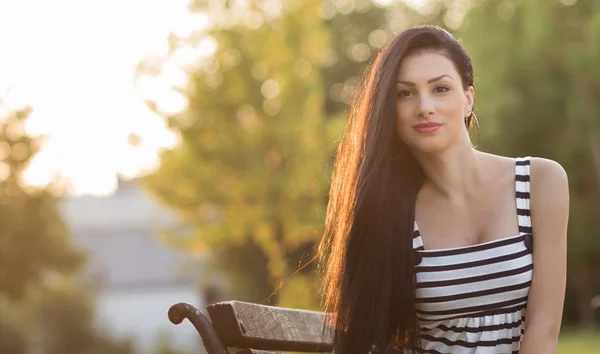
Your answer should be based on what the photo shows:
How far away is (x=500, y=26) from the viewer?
74.0ft

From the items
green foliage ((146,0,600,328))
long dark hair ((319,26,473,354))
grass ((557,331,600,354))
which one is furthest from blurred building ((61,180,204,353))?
long dark hair ((319,26,473,354))

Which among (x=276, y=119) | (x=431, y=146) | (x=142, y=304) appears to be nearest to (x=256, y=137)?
(x=276, y=119)

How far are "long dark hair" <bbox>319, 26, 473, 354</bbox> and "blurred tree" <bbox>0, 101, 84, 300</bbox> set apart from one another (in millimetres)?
25309

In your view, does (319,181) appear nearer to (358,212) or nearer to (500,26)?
(500,26)

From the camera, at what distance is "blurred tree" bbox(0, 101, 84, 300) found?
92.3 ft

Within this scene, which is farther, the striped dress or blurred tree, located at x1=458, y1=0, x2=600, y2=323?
blurred tree, located at x1=458, y1=0, x2=600, y2=323

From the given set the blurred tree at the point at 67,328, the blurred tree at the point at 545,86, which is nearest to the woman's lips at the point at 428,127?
the blurred tree at the point at 545,86

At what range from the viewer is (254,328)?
282cm

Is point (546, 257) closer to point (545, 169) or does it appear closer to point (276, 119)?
point (545, 169)

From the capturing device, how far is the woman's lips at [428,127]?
3.11 m

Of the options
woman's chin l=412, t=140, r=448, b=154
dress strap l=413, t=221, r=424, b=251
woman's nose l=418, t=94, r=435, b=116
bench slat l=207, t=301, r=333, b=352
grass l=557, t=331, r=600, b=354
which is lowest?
grass l=557, t=331, r=600, b=354

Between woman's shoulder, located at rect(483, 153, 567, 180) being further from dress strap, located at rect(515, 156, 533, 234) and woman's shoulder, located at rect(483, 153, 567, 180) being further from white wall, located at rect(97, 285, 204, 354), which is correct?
white wall, located at rect(97, 285, 204, 354)

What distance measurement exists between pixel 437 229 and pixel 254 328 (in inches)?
28.0

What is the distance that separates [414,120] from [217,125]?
15.2 metres
